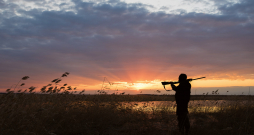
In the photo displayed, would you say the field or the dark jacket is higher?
the dark jacket

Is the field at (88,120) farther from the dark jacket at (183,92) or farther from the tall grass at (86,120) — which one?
the dark jacket at (183,92)

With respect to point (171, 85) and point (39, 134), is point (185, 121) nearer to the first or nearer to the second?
point (171, 85)

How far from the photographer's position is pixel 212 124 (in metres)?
8.33

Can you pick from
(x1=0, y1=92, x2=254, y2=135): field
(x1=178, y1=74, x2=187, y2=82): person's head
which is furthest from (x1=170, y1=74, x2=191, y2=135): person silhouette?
(x1=0, y1=92, x2=254, y2=135): field

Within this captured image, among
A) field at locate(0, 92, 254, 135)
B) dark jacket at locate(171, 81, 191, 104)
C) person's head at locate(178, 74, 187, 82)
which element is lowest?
field at locate(0, 92, 254, 135)

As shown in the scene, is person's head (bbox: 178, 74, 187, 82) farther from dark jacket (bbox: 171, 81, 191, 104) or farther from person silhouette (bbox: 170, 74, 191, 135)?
dark jacket (bbox: 171, 81, 191, 104)

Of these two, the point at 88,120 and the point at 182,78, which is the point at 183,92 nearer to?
the point at 182,78

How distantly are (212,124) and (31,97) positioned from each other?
8940mm

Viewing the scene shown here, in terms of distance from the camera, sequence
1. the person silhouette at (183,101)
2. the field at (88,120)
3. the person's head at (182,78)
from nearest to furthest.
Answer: the field at (88,120)
the person silhouette at (183,101)
the person's head at (182,78)

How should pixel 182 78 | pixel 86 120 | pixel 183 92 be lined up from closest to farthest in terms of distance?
pixel 183 92
pixel 182 78
pixel 86 120

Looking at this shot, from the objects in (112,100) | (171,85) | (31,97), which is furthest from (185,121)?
(31,97)

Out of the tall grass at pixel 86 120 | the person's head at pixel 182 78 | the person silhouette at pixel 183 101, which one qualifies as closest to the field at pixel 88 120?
the tall grass at pixel 86 120

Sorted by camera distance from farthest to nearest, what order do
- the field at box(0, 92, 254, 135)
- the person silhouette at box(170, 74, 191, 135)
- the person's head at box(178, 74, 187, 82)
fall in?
1. the person's head at box(178, 74, 187, 82)
2. the person silhouette at box(170, 74, 191, 135)
3. the field at box(0, 92, 254, 135)

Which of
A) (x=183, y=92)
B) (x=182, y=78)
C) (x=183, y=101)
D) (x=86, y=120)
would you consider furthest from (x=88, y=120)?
(x=182, y=78)
